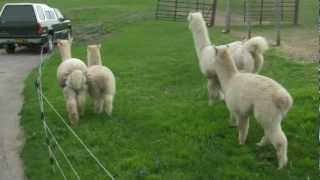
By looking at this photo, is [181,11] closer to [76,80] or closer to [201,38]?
[201,38]

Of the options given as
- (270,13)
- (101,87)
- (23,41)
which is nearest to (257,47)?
(101,87)

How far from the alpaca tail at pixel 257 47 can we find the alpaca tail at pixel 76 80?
9.06ft

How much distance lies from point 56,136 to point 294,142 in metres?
3.60

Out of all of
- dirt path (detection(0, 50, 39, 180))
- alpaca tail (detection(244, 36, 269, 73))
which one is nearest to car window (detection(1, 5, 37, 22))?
dirt path (detection(0, 50, 39, 180))

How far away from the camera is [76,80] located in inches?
423

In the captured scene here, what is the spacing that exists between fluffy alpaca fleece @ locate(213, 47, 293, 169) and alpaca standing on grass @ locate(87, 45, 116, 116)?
7.43 ft

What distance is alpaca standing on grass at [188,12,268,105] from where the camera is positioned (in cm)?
1106

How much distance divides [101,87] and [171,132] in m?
1.59

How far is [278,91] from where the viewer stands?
8.10 meters

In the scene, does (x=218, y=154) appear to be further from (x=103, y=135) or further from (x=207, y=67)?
(x=207, y=67)

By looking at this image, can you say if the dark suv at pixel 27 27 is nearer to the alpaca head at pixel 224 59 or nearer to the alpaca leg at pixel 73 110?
the alpaca leg at pixel 73 110

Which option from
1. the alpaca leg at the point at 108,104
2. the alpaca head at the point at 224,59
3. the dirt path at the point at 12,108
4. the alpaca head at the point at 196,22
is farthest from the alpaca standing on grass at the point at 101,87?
the alpaca head at the point at 224,59

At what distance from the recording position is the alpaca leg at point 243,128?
8.88 metres

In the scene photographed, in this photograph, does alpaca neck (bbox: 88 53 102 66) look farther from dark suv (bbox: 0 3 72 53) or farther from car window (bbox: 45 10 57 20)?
car window (bbox: 45 10 57 20)
